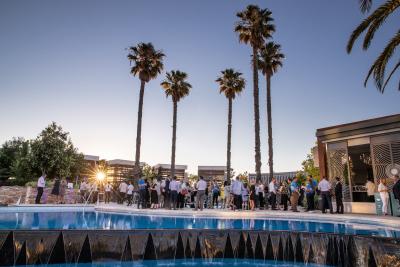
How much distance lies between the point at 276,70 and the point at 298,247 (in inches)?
831

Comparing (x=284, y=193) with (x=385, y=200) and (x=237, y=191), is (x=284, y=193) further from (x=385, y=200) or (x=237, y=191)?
(x=385, y=200)

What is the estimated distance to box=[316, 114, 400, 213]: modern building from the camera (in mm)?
15773

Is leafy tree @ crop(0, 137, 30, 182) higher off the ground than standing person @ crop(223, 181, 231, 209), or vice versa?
leafy tree @ crop(0, 137, 30, 182)

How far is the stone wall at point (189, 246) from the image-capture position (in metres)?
7.54

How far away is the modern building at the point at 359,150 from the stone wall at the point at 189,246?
30.9 feet

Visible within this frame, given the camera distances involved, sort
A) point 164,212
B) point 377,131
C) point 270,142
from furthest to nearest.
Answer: point 270,142 < point 377,131 < point 164,212

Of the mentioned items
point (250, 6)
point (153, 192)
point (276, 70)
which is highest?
point (250, 6)

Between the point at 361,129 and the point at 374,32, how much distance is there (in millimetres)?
7457

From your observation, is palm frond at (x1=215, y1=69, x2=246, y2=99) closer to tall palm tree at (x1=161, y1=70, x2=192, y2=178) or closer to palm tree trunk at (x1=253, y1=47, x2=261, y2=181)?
tall palm tree at (x1=161, y1=70, x2=192, y2=178)

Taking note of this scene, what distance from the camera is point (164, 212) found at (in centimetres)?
1503

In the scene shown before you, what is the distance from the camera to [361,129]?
56.1 feet

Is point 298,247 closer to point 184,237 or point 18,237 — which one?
point 184,237

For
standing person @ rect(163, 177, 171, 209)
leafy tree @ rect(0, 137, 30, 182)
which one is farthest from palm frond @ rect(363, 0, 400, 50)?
leafy tree @ rect(0, 137, 30, 182)

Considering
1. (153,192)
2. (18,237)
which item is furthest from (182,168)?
(18,237)
